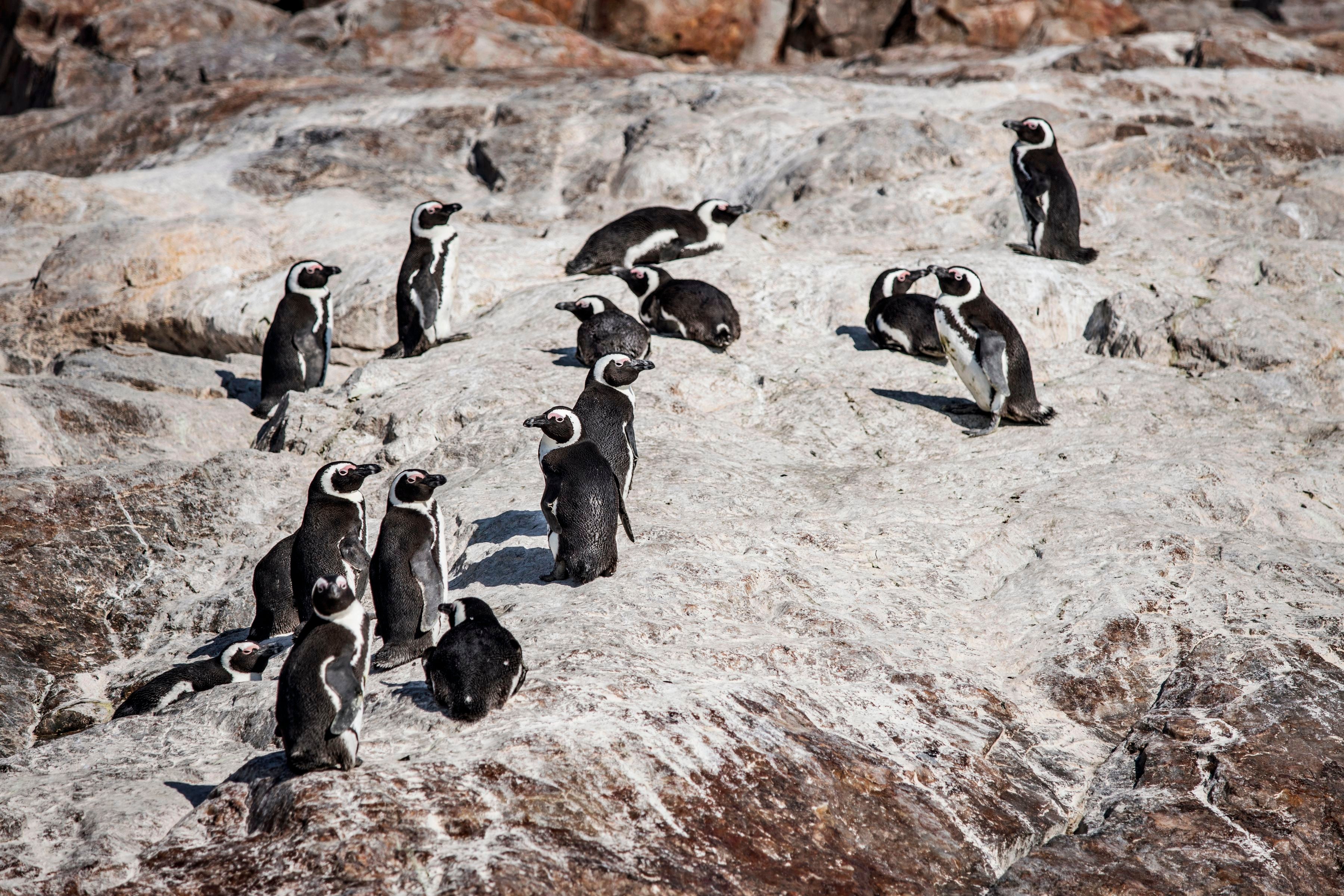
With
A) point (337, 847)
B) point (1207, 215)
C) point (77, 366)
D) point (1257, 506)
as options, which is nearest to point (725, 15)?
point (1207, 215)

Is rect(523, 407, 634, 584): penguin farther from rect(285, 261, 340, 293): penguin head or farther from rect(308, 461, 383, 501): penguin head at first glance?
rect(285, 261, 340, 293): penguin head

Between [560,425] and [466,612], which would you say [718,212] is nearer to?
[560,425]

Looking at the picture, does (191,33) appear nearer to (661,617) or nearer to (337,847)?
(661,617)

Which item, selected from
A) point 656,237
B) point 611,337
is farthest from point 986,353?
point 656,237

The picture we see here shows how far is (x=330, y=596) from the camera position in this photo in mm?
4637

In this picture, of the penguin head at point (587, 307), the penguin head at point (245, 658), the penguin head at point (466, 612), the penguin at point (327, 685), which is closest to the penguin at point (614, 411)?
the penguin head at point (466, 612)

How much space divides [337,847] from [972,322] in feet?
20.6

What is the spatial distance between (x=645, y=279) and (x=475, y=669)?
19.5ft

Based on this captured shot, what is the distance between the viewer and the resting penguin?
9508 mm

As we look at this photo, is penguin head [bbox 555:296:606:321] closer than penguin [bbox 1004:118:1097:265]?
Yes

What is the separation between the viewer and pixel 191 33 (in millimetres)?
20406

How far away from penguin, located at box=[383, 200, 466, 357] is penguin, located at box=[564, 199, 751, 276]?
4.92ft

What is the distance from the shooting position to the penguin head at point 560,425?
6.36 meters

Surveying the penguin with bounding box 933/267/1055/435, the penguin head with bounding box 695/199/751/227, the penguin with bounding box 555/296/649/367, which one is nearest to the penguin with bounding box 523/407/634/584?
the penguin with bounding box 555/296/649/367
